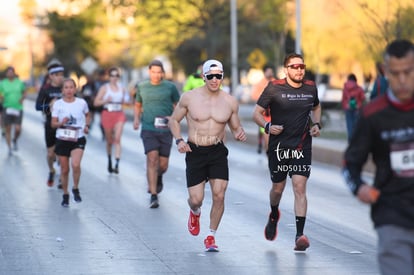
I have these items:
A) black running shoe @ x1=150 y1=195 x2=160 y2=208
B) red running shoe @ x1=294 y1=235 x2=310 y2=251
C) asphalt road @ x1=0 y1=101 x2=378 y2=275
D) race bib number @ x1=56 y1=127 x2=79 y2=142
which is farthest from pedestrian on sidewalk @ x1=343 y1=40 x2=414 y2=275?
race bib number @ x1=56 y1=127 x2=79 y2=142

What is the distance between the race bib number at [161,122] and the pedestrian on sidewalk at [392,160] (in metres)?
9.13

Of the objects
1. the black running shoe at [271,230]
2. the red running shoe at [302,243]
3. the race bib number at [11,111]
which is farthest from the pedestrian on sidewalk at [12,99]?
the red running shoe at [302,243]

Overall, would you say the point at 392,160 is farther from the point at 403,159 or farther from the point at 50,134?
the point at 50,134

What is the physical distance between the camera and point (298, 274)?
395 inches

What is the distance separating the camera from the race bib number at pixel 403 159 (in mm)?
6625

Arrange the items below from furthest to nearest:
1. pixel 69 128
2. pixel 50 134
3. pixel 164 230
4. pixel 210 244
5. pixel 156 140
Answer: pixel 50 134, pixel 156 140, pixel 69 128, pixel 164 230, pixel 210 244

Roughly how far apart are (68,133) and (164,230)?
2984 mm

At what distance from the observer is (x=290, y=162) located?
1152 cm

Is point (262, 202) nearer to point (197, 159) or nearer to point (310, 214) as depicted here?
point (310, 214)

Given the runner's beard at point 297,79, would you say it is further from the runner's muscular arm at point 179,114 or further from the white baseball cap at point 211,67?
the runner's muscular arm at point 179,114

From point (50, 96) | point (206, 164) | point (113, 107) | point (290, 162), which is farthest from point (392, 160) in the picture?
point (113, 107)

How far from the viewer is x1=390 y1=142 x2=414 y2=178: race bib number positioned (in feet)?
21.7

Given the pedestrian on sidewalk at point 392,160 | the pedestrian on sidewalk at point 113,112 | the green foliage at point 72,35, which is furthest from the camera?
the green foliage at point 72,35

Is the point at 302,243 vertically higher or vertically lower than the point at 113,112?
lower
